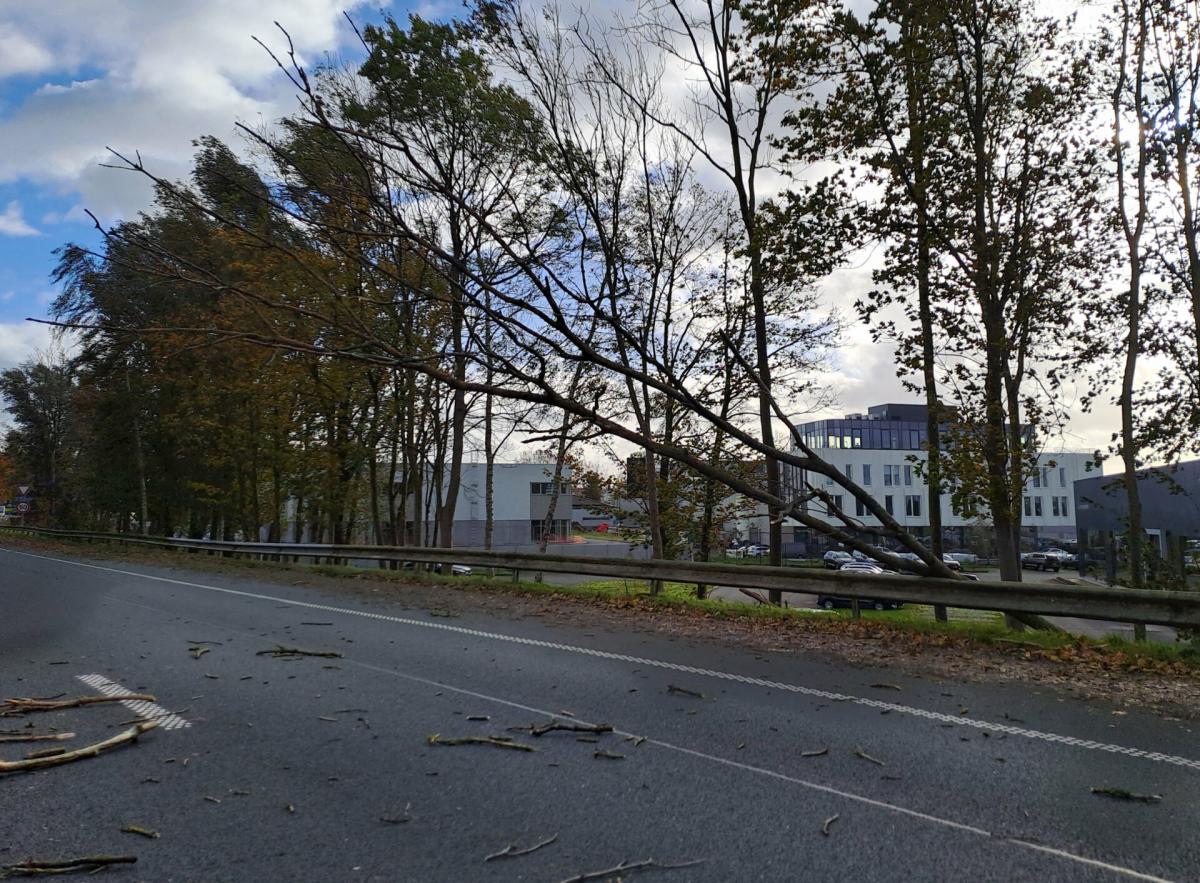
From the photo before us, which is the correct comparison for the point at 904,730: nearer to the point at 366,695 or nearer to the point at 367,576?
the point at 366,695

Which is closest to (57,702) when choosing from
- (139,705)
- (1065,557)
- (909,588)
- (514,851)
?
(139,705)

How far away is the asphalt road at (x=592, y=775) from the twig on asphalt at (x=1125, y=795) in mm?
57

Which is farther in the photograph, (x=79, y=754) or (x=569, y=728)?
(x=569, y=728)

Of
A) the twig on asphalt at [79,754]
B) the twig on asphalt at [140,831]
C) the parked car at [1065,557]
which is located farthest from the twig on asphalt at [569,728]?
the parked car at [1065,557]

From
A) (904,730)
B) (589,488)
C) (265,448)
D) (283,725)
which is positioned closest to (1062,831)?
(904,730)

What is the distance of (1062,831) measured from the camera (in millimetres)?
3715

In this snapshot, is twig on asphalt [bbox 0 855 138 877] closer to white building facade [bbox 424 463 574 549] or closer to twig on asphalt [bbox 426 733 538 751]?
twig on asphalt [bbox 426 733 538 751]

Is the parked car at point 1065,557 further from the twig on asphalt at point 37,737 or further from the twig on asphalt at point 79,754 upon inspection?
the twig on asphalt at point 37,737

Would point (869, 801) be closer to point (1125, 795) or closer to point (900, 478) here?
point (1125, 795)

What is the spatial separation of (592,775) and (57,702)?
422 centimetres

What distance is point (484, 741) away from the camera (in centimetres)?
501

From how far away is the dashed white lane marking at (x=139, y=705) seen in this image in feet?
17.7

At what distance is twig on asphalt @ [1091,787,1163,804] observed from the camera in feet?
13.6

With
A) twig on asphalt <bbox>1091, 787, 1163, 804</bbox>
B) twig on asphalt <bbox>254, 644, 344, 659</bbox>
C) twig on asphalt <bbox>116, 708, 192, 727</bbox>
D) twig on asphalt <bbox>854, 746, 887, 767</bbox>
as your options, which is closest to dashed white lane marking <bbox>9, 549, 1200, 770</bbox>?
twig on asphalt <bbox>1091, 787, 1163, 804</bbox>
